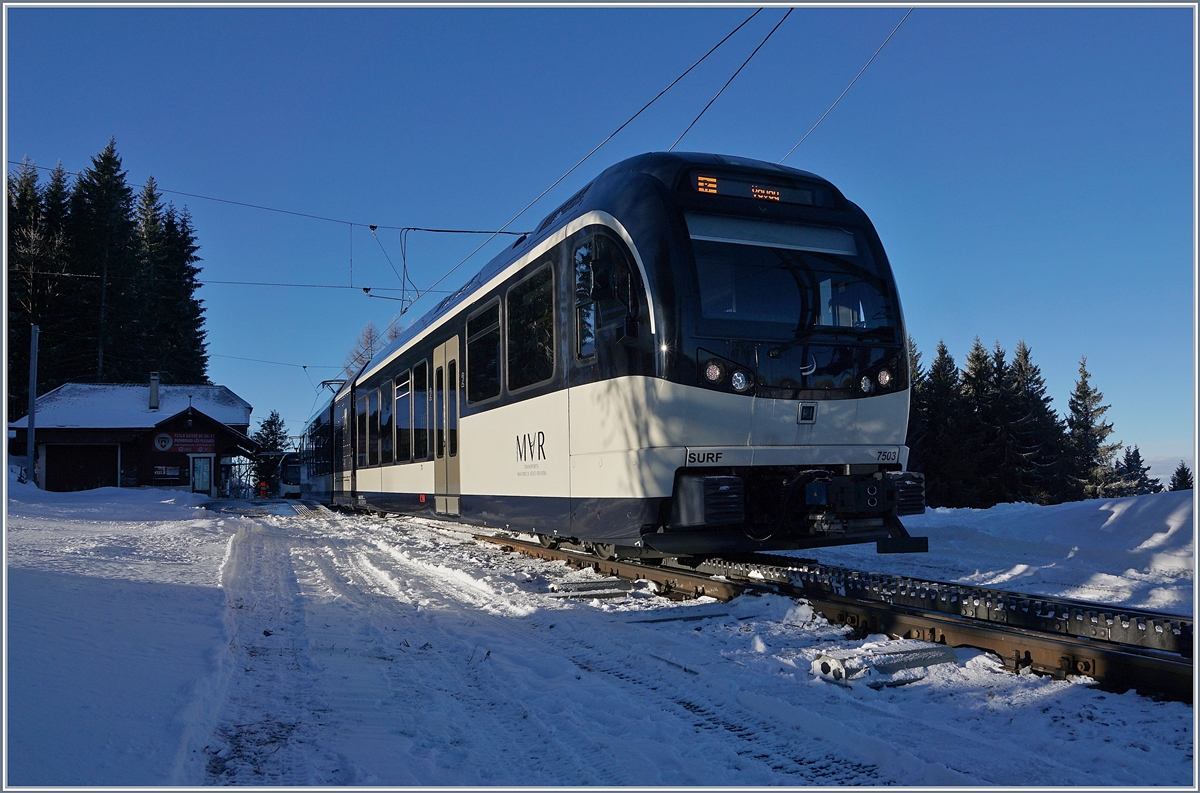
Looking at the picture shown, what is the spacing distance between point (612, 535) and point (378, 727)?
3160 millimetres

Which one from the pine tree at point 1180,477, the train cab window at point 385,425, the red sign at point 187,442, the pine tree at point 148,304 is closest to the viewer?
the train cab window at point 385,425

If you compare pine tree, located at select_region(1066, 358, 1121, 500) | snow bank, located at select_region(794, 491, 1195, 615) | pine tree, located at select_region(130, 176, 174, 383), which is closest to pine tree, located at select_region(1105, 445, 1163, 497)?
pine tree, located at select_region(1066, 358, 1121, 500)

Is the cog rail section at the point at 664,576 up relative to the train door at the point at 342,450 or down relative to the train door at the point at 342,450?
down

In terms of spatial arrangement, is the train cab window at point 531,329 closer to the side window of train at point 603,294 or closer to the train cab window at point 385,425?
the side window of train at point 603,294

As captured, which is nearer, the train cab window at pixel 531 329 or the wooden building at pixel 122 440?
the train cab window at pixel 531 329

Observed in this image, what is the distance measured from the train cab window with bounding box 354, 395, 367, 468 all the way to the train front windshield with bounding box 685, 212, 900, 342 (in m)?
11.9

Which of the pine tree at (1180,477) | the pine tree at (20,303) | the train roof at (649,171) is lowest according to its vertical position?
the pine tree at (1180,477)

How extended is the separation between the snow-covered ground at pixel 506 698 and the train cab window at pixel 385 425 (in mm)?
6547

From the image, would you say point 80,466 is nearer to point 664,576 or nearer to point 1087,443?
point 664,576

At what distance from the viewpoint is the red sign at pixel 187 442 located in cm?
4169

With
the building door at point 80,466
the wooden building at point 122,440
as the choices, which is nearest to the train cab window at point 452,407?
the wooden building at point 122,440

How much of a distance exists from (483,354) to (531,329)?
5.23 ft

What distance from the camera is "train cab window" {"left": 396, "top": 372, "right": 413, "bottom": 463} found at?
515 inches

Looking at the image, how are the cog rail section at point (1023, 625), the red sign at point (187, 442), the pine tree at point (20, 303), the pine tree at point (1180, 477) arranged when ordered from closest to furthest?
the cog rail section at point (1023, 625) → the red sign at point (187, 442) → the pine tree at point (20, 303) → the pine tree at point (1180, 477)
